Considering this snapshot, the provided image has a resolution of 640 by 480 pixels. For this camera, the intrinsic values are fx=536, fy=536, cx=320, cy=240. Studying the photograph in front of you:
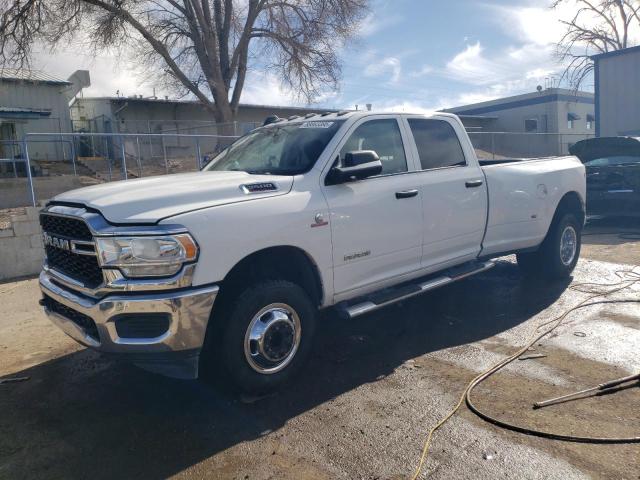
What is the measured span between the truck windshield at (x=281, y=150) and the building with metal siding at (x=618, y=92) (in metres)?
19.5

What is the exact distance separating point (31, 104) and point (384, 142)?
994 inches

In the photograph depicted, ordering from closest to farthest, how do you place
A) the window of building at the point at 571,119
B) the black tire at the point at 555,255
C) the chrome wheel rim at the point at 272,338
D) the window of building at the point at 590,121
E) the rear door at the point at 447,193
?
the chrome wheel rim at the point at 272,338
the rear door at the point at 447,193
the black tire at the point at 555,255
the window of building at the point at 571,119
the window of building at the point at 590,121

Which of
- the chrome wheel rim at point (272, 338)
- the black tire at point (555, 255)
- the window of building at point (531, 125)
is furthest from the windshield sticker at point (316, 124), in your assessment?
the window of building at point (531, 125)

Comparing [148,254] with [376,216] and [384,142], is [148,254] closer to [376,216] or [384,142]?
[376,216]

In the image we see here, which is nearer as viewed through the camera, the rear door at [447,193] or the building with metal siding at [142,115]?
the rear door at [447,193]

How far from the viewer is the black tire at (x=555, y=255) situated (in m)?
6.40

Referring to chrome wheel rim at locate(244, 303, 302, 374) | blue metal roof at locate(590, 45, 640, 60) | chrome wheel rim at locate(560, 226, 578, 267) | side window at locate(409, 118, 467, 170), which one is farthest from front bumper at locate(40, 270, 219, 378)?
blue metal roof at locate(590, 45, 640, 60)

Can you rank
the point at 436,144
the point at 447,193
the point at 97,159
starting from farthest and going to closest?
1. the point at 97,159
2. the point at 436,144
3. the point at 447,193

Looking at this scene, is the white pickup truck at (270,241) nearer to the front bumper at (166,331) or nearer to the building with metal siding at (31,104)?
the front bumper at (166,331)

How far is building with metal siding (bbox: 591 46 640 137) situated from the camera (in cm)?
1988

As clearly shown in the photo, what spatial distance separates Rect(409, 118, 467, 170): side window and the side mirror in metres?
0.99

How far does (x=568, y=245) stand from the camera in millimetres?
6695

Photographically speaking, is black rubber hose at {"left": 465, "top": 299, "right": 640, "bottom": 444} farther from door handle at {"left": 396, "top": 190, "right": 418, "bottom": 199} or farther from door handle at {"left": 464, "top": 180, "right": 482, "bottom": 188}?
door handle at {"left": 464, "top": 180, "right": 482, "bottom": 188}

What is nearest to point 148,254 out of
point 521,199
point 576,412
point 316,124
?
point 316,124
